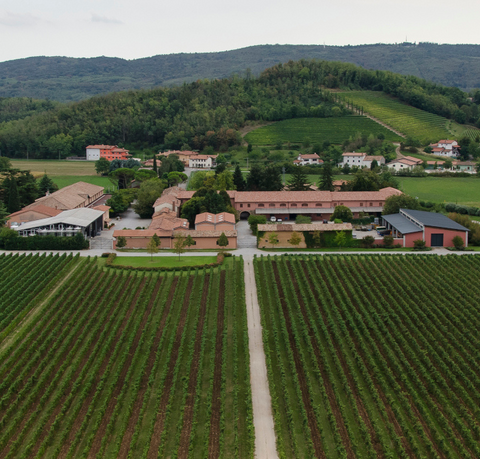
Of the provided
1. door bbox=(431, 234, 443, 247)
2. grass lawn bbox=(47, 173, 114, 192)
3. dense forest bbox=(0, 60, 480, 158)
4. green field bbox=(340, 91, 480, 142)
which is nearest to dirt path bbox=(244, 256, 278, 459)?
door bbox=(431, 234, 443, 247)

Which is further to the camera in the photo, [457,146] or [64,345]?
[457,146]

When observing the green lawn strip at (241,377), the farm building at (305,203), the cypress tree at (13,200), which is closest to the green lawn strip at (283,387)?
the green lawn strip at (241,377)

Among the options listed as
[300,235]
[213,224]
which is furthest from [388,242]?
[213,224]

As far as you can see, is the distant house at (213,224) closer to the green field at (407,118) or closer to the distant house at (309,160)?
the distant house at (309,160)

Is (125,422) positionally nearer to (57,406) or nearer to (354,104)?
(57,406)

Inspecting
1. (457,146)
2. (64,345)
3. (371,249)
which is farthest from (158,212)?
(457,146)

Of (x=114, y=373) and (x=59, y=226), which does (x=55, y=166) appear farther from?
(x=114, y=373)
